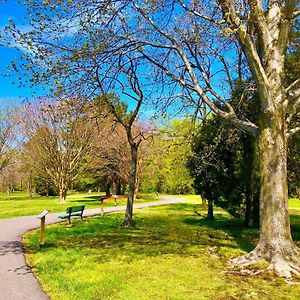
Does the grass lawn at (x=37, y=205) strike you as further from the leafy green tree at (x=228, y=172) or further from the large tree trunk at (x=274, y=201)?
the large tree trunk at (x=274, y=201)

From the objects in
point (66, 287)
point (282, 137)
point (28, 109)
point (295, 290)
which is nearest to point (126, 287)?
point (66, 287)

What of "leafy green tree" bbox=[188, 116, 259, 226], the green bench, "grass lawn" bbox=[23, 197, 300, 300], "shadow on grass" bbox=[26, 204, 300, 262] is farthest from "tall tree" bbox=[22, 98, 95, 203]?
"grass lawn" bbox=[23, 197, 300, 300]

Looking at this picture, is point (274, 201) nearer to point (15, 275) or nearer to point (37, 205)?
point (15, 275)

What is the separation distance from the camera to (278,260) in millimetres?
8227

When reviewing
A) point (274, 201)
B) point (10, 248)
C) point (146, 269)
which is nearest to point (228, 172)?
point (274, 201)

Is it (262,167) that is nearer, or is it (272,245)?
(272,245)

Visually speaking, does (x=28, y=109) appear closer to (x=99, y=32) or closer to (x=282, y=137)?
(x=99, y=32)

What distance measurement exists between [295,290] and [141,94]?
37.1 ft

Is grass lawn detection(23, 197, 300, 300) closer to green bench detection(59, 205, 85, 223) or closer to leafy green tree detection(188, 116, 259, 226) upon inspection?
green bench detection(59, 205, 85, 223)

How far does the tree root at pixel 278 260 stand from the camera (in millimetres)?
7920

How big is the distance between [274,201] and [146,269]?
341cm

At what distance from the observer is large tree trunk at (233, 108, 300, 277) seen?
841 centimetres

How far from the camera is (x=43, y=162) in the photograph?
115ft

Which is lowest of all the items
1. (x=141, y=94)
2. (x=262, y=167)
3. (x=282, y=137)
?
(x=262, y=167)
